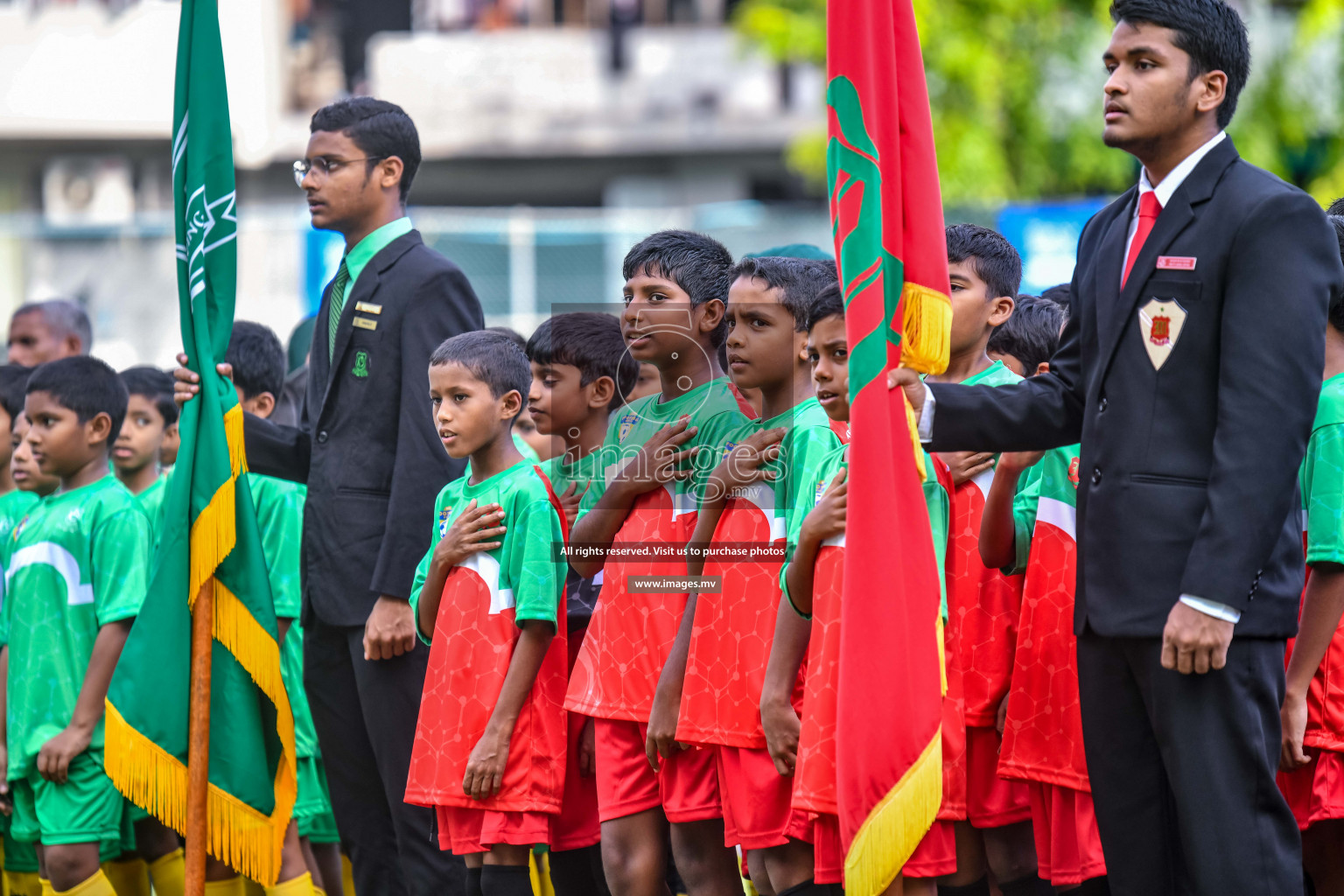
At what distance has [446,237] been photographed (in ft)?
43.4

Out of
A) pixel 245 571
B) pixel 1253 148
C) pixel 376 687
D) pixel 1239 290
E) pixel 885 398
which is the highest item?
pixel 1253 148

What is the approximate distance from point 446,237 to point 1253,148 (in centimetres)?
823

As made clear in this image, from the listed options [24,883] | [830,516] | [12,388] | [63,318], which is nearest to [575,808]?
[830,516]

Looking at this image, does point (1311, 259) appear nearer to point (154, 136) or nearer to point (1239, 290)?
point (1239, 290)

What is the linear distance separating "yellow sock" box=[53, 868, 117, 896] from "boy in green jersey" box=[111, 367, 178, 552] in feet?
4.79

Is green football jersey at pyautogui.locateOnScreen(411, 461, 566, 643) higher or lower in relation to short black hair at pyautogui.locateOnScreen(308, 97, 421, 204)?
lower

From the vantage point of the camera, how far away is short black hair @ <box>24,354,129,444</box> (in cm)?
503

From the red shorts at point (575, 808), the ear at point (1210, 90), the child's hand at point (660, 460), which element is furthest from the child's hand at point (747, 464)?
the ear at point (1210, 90)

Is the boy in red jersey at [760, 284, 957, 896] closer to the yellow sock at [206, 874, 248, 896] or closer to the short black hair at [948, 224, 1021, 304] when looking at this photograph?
the short black hair at [948, 224, 1021, 304]

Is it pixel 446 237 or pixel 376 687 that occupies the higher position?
pixel 446 237

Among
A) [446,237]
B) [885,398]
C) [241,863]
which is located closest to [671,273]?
[885,398]

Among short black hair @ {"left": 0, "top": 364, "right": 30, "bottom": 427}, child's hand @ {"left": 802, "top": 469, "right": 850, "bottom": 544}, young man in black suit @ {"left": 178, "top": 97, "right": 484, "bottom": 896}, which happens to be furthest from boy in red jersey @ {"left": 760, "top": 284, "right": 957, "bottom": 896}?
short black hair @ {"left": 0, "top": 364, "right": 30, "bottom": 427}

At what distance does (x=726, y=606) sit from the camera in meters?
3.75

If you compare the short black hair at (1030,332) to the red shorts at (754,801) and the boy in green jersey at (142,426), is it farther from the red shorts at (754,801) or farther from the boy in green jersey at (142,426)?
the boy in green jersey at (142,426)
